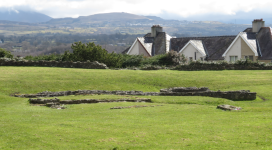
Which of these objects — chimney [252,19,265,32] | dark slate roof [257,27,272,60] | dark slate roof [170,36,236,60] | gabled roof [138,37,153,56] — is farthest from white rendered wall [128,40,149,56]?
dark slate roof [257,27,272,60]

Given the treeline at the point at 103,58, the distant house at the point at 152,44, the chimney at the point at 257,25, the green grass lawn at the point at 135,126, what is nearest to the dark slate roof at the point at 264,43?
the chimney at the point at 257,25

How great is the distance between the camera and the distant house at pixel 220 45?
2675 inches

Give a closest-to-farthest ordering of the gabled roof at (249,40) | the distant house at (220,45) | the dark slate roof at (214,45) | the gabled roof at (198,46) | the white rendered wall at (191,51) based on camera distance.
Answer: the gabled roof at (249,40)
the distant house at (220,45)
the dark slate roof at (214,45)
the gabled roof at (198,46)
the white rendered wall at (191,51)

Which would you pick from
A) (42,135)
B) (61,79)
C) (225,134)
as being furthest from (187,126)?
(61,79)

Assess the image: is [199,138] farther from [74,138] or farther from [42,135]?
[42,135]

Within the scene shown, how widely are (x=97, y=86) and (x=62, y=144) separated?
903 inches

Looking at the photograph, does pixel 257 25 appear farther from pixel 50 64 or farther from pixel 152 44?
pixel 50 64

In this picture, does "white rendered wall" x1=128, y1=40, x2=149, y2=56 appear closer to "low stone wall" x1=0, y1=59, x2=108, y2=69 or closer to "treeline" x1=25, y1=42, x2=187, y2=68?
"treeline" x1=25, y1=42, x2=187, y2=68

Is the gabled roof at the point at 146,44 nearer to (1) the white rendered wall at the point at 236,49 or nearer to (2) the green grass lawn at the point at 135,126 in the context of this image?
(1) the white rendered wall at the point at 236,49

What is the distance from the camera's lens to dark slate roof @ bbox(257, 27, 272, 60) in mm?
66000

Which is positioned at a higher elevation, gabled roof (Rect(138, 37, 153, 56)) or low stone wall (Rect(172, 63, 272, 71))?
gabled roof (Rect(138, 37, 153, 56))

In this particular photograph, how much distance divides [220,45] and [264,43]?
10.0m

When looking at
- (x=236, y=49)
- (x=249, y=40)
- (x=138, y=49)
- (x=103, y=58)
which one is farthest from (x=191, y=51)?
(x=103, y=58)

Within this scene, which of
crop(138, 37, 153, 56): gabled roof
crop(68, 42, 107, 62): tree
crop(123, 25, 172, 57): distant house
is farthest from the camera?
crop(138, 37, 153, 56): gabled roof
